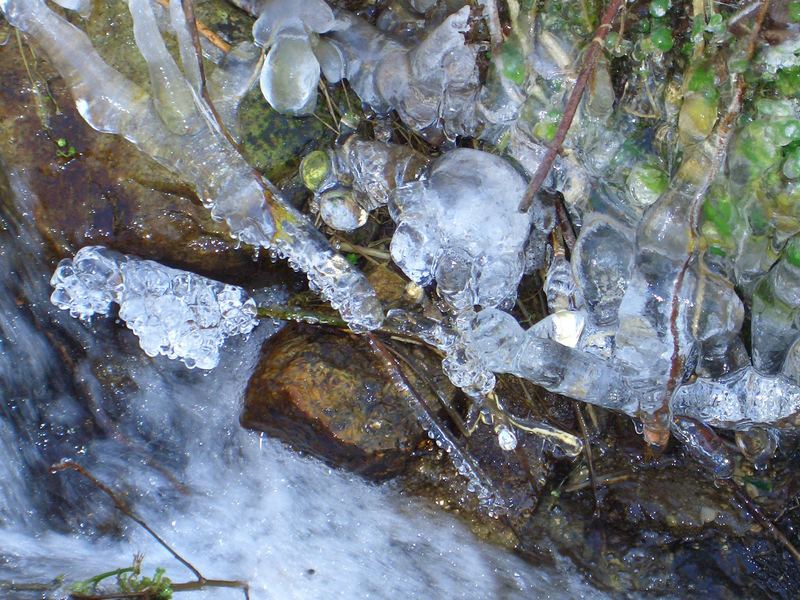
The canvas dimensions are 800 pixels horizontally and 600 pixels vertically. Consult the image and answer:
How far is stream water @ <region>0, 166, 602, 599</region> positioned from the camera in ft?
9.93

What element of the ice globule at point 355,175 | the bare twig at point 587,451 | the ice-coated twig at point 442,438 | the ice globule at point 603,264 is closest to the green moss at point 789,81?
the ice globule at point 603,264

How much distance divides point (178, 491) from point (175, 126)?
5.42 feet

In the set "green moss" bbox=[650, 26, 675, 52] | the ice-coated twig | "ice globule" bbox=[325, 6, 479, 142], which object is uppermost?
"green moss" bbox=[650, 26, 675, 52]

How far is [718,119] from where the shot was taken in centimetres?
251

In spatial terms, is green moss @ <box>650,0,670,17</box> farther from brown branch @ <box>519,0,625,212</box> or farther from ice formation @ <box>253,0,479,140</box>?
ice formation @ <box>253,0,479,140</box>

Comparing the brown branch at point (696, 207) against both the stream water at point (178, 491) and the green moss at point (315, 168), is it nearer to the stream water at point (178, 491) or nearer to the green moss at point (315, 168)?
the stream water at point (178, 491)

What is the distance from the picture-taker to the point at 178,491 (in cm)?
318

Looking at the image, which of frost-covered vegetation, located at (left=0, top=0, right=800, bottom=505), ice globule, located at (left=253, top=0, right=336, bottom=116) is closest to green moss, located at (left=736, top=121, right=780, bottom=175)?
frost-covered vegetation, located at (left=0, top=0, right=800, bottom=505)

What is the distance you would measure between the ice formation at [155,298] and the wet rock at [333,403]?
29cm

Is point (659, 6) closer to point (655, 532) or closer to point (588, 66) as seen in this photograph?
point (588, 66)

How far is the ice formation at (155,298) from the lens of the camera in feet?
9.50

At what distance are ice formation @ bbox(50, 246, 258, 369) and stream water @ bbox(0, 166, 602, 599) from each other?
0.17m

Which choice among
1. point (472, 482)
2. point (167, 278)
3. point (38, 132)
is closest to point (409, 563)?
point (472, 482)

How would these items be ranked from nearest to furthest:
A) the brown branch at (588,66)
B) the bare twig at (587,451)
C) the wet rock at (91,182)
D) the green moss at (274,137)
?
the brown branch at (588,66), the wet rock at (91,182), the green moss at (274,137), the bare twig at (587,451)
